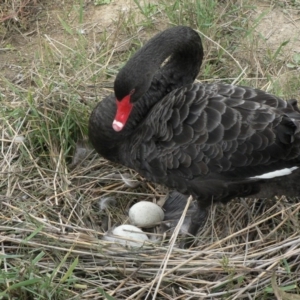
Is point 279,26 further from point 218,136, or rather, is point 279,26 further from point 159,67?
point 218,136

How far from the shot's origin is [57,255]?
2.34 m

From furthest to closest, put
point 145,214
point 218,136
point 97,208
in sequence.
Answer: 1. point 97,208
2. point 145,214
3. point 218,136

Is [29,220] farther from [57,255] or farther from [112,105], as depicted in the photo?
[112,105]

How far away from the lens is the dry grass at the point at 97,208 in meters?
2.24


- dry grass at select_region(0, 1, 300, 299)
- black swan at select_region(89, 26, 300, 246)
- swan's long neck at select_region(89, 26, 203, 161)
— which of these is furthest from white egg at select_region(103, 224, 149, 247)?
swan's long neck at select_region(89, 26, 203, 161)

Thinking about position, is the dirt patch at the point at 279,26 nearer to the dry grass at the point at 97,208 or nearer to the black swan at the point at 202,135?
the dry grass at the point at 97,208

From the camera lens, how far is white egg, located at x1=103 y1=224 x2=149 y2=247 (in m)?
2.42

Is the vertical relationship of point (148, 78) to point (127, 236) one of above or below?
above

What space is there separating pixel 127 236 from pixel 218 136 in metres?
0.54

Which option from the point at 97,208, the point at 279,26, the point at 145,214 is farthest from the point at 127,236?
the point at 279,26

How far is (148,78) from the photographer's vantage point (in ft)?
8.03

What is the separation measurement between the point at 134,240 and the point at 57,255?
300 mm

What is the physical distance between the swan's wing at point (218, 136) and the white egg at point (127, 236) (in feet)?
0.72

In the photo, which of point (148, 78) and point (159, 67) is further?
point (159, 67)
